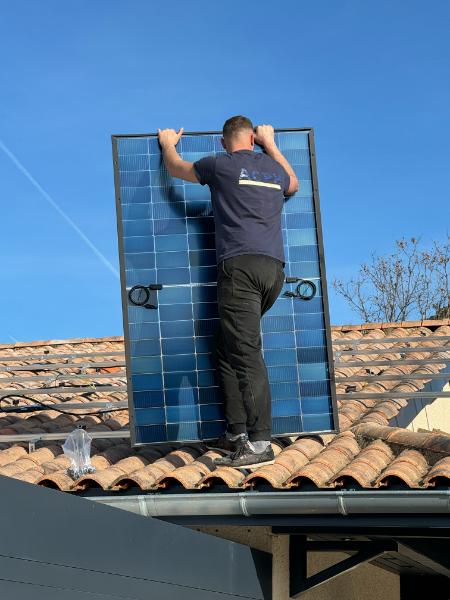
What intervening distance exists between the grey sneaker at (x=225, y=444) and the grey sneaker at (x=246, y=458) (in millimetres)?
41

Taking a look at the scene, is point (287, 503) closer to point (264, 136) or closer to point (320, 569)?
point (320, 569)

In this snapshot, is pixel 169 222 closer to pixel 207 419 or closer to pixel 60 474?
pixel 207 419

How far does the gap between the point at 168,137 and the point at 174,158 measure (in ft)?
0.95

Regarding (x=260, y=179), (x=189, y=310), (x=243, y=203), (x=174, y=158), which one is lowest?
(x=189, y=310)

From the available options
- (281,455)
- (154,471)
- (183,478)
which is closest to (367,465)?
(281,455)

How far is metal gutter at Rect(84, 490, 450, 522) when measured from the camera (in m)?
5.88

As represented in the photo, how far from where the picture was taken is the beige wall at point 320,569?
22.4 ft

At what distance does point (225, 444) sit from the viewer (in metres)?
7.06

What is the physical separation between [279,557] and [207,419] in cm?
105

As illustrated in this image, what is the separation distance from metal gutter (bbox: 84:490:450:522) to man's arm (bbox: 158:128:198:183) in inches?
83.6

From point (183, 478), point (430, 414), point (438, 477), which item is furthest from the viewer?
point (430, 414)

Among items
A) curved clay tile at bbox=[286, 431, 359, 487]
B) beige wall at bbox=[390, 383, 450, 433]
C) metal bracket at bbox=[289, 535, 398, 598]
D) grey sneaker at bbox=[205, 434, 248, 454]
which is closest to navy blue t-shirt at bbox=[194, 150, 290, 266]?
grey sneaker at bbox=[205, 434, 248, 454]

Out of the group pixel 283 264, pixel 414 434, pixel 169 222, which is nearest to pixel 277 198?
pixel 283 264

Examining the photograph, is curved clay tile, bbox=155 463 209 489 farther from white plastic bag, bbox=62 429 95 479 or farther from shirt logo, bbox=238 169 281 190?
shirt logo, bbox=238 169 281 190
